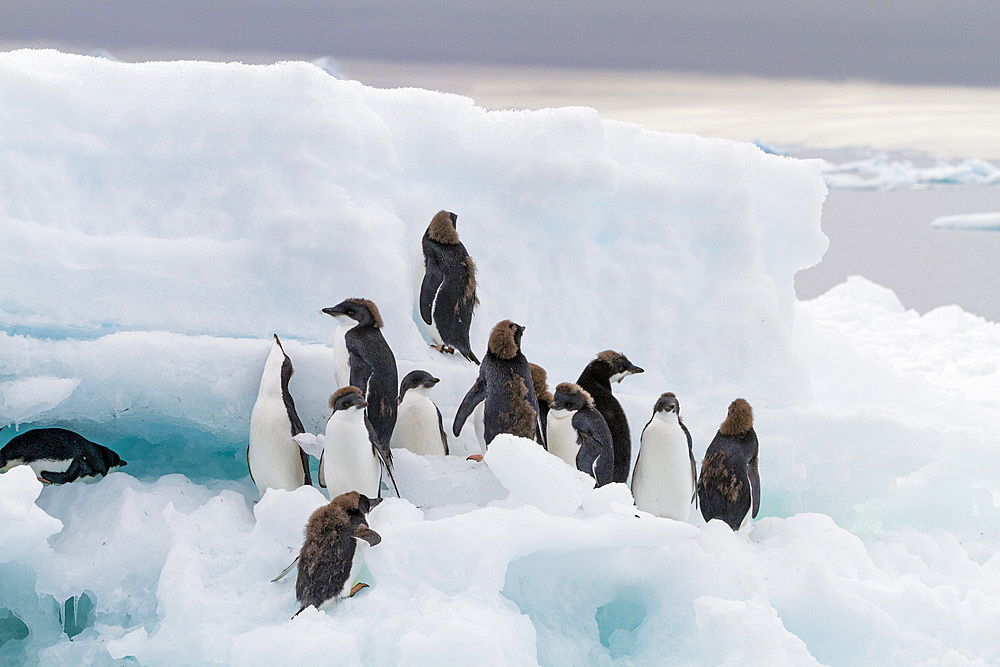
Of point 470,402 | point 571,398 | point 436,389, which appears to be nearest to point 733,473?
point 571,398

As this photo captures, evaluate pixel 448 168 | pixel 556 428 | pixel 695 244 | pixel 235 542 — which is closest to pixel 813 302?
pixel 695 244

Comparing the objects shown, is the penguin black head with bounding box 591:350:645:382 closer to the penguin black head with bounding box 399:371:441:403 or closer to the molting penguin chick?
the penguin black head with bounding box 399:371:441:403

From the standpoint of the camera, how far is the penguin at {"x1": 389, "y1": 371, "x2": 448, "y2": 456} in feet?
13.0

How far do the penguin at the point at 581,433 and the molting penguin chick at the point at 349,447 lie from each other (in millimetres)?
830

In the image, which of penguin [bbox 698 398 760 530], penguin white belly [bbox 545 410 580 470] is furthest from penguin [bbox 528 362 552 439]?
penguin [bbox 698 398 760 530]

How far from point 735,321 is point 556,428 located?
1.65 m

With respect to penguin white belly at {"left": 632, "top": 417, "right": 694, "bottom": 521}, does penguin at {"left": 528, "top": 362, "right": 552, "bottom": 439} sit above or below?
above

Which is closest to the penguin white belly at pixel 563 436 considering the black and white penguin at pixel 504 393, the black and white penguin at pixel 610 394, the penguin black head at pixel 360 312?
the black and white penguin at pixel 504 393

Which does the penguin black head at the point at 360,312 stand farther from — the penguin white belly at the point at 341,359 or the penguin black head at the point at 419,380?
the penguin black head at the point at 419,380

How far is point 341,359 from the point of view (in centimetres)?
391

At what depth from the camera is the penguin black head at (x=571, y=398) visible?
3908mm

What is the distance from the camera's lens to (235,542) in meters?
3.40

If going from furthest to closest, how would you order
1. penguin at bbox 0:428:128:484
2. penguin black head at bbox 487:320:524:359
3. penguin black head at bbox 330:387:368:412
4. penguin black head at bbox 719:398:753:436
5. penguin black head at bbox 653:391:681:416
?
penguin black head at bbox 719:398:753:436 → penguin black head at bbox 653:391:681:416 → penguin black head at bbox 487:320:524:359 → penguin at bbox 0:428:128:484 → penguin black head at bbox 330:387:368:412

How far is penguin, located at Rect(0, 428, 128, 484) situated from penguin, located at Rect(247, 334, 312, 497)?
2.31 feet
